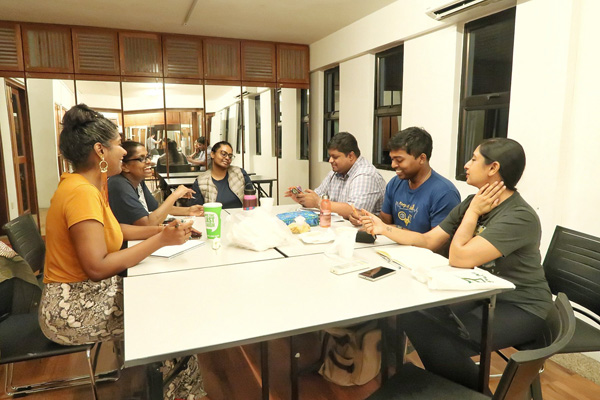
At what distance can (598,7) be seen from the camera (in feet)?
7.70

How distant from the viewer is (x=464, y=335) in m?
1.64

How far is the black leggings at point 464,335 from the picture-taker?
64.1 inches

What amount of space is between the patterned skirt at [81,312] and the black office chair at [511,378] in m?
0.93

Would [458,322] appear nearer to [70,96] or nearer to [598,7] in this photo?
[598,7]

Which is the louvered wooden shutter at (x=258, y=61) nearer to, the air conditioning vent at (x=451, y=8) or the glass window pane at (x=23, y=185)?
the air conditioning vent at (x=451, y=8)

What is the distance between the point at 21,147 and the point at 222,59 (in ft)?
8.34

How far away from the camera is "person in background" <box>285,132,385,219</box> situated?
113 inches

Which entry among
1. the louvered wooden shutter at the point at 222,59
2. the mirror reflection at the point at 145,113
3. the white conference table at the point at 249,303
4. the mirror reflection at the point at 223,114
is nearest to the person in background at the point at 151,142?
the mirror reflection at the point at 145,113

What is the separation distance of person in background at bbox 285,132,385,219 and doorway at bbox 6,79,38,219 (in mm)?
3341

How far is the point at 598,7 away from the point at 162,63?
4.37 m

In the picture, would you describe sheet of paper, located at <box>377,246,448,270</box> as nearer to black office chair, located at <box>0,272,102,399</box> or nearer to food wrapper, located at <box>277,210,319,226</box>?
food wrapper, located at <box>277,210,319,226</box>

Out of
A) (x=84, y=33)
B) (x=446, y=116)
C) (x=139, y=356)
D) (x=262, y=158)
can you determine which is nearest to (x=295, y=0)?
(x=446, y=116)

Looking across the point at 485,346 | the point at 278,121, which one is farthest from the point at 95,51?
the point at 485,346

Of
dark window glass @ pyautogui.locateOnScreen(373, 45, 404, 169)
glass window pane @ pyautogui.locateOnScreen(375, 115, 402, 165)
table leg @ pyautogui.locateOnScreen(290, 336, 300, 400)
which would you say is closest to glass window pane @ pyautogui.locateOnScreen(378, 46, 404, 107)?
dark window glass @ pyautogui.locateOnScreen(373, 45, 404, 169)
